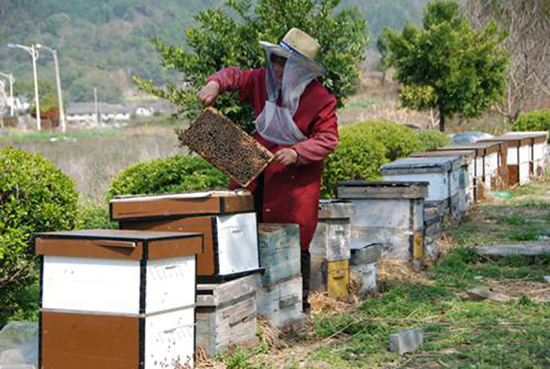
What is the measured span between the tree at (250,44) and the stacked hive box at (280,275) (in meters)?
3.31

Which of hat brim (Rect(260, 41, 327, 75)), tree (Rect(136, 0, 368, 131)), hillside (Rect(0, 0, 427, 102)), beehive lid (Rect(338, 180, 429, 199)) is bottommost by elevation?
beehive lid (Rect(338, 180, 429, 199))

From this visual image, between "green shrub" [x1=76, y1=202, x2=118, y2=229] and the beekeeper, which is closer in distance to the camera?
the beekeeper

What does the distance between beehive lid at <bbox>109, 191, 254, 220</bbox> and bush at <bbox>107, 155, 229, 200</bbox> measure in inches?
117

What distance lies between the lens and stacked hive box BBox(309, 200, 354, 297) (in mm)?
6285

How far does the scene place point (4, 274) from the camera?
599 cm

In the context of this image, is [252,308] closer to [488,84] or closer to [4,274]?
[4,274]

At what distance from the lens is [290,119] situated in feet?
18.0

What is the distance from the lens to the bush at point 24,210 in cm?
575

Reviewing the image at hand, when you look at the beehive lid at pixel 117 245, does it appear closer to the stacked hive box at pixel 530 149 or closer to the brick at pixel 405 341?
the brick at pixel 405 341

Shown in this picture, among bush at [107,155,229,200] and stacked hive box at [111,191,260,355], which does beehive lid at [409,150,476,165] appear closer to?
bush at [107,155,229,200]

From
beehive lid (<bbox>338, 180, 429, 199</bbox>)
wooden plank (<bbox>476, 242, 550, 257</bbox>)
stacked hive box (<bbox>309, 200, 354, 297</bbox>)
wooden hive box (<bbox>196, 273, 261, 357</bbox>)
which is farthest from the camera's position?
wooden plank (<bbox>476, 242, 550, 257</bbox>)

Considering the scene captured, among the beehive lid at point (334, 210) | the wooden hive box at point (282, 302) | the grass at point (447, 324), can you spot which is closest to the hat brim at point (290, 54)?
the beehive lid at point (334, 210)

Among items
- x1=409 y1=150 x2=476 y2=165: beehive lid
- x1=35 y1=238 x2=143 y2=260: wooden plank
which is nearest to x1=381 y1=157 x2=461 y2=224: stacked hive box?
x1=409 y1=150 x2=476 y2=165: beehive lid

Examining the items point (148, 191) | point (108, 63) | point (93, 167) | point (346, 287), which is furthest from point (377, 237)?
point (108, 63)
